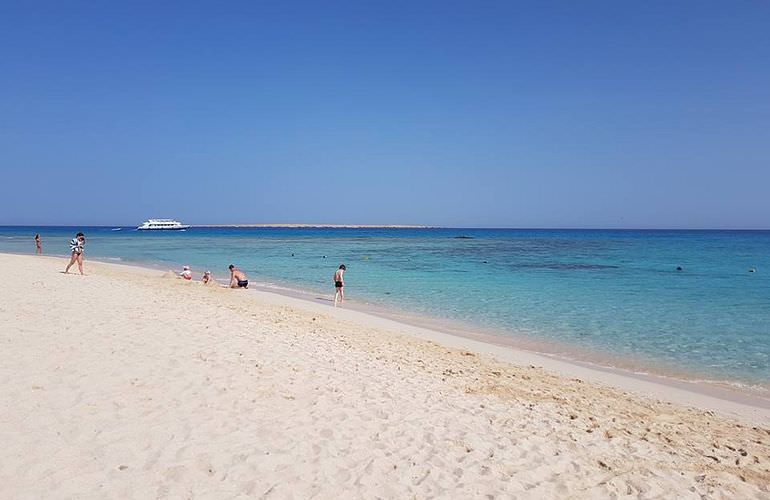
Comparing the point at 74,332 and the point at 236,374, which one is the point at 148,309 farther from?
the point at 236,374

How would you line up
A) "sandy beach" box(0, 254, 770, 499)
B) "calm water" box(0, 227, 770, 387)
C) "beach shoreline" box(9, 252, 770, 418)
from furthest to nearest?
"calm water" box(0, 227, 770, 387) < "beach shoreline" box(9, 252, 770, 418) < "sandy beach" box(0, 254, 770, 499)

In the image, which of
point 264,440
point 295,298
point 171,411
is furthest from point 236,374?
point 295,298

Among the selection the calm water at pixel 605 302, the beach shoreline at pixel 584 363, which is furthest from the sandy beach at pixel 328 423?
the calm water at pixel 605 302

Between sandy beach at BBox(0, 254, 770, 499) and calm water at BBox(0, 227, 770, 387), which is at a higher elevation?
sandy beach at BBox(0, 254, 770, 499)

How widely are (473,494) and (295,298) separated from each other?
53.5ft

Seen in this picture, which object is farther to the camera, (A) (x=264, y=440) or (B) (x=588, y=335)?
(B) (x=588, y=335)

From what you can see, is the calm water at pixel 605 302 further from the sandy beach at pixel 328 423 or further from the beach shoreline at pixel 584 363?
the sandy beach at pixel 328 423

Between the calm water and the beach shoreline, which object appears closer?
the beach shoreline

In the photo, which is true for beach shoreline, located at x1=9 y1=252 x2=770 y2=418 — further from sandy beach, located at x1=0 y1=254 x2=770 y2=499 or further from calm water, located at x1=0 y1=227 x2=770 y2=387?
calm water, located at x1=0 y1=227 x2=770 y2=387

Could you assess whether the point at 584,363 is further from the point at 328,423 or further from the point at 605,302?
the point at 605,302

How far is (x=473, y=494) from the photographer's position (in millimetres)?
4605

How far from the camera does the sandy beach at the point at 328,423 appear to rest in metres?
4.73

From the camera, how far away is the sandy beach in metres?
4.73

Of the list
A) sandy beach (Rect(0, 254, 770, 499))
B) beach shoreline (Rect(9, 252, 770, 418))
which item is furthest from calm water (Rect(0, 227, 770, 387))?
sandy beach (Rect(0, 254, 770, 499))
